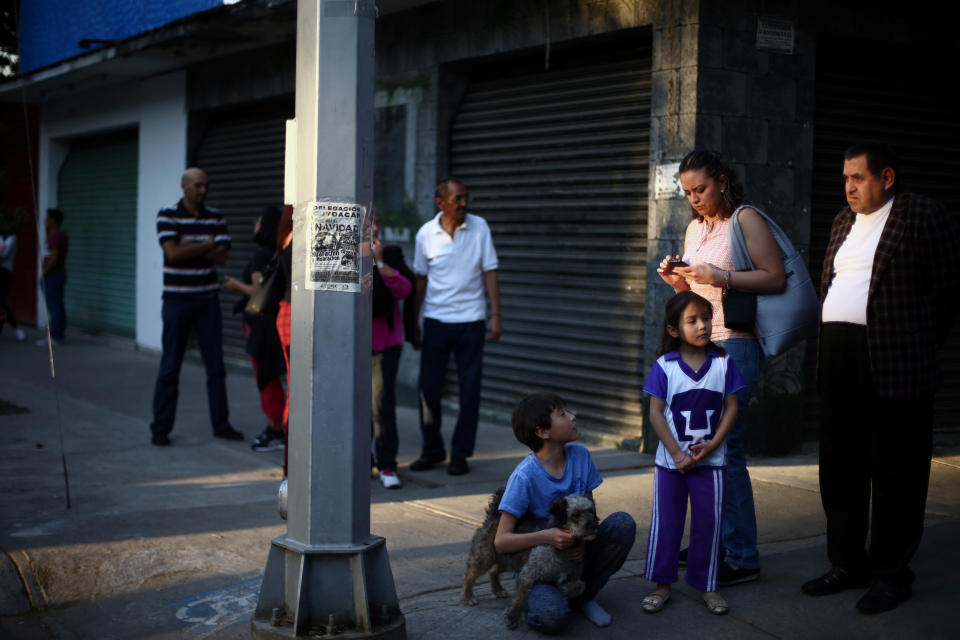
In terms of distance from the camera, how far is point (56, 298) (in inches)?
563

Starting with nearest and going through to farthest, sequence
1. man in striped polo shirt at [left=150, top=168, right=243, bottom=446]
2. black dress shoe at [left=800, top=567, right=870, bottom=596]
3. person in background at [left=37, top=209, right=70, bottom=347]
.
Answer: black dress shoe at [left=800, top=567, right=870, bottom=596], man in striped polo shirt at [left=150, top=168, right=243, bottom=446], person in background at [left=37, top=209, right=70, bottom=347]

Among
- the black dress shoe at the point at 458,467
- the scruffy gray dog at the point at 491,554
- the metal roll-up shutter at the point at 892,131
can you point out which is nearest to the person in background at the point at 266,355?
the black dress shoe at the point at 458,467

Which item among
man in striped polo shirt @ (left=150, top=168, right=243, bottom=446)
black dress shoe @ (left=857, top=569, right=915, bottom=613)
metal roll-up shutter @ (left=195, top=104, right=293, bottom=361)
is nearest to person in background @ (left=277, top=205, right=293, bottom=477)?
man in striped polo shirt @ (left=150, top=168, right=243, bottom=446)

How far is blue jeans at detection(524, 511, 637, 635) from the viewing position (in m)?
3.67

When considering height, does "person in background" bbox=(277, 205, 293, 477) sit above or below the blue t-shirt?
above

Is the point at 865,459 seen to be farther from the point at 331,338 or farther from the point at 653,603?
the point at 331,338

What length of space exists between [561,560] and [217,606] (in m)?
1.50

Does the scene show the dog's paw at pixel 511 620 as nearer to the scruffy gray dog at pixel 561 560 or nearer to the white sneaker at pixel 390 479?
the scruffy gray dog at pixel 561 560

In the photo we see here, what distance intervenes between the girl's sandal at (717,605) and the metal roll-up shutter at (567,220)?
11.8 feet

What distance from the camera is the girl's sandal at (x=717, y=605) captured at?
3947 mm

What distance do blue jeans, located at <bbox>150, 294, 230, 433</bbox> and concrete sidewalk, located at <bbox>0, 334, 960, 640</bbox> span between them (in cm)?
22

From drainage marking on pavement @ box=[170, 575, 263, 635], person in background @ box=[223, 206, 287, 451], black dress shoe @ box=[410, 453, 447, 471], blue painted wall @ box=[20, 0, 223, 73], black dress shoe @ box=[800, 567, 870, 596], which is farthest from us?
blue painted wall @ box=[20, 0, 223, 73]

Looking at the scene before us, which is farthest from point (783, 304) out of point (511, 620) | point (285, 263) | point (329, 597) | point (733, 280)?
point (285, 263)

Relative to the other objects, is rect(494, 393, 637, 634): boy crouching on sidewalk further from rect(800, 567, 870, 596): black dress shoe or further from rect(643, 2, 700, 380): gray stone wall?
rect(643, 2, 700, 380): gray stone wall
